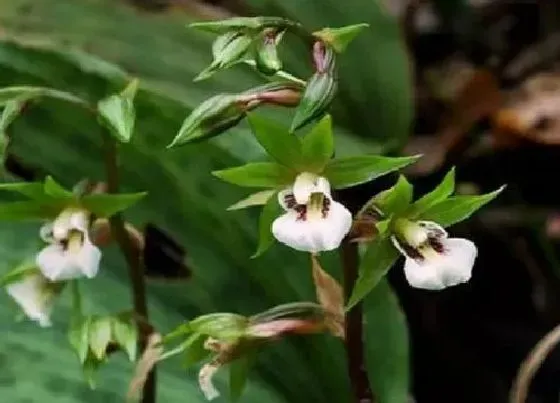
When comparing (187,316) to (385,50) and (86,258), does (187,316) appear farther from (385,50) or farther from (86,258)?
(385,50)

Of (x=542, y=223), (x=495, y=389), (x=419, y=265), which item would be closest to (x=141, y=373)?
(x=419, y=265)

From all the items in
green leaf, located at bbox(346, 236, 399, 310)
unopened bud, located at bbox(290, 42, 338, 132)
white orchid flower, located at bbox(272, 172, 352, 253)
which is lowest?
green leaf, located at bbox(346, 236, 399, 310)

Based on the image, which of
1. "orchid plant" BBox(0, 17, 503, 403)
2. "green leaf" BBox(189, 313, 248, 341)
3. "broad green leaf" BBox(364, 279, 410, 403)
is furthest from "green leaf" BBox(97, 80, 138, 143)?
"broad green leaf" BBox(364, 279, 410, 403)

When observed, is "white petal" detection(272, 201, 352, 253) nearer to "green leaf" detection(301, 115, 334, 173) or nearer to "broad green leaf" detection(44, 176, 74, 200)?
"green leaf" detection(301, 115, 334, 173)

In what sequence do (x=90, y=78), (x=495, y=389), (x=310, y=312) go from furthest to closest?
(x=495, y=389) → (x=90, y=78) → (x=310, y=312)

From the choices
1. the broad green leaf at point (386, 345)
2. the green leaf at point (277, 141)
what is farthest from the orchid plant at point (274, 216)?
the broad green leaf at point (386, 345)

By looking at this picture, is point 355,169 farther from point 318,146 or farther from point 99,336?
point 99,336

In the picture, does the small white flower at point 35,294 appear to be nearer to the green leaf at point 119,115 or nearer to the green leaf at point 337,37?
the green leaf at point 119,115
